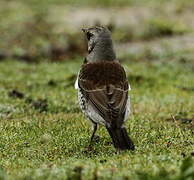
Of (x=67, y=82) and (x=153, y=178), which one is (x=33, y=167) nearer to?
(x=153, y=178)

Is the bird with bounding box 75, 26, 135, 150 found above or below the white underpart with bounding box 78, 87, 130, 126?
above

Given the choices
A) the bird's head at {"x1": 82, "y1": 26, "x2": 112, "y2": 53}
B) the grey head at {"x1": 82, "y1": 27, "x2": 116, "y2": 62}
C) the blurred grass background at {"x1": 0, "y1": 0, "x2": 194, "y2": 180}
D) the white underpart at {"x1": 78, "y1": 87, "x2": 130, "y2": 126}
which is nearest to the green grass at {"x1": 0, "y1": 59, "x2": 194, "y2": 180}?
the blurred grass background at {"x1": 0, "y1": 0, "x2": 194, "y2": 180}

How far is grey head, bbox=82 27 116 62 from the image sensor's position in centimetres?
1096

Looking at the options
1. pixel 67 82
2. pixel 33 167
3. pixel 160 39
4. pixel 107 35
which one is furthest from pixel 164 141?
pixel 160 39

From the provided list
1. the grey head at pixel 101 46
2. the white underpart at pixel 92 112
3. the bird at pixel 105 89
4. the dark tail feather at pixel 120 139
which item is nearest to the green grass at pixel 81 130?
the dark tail feather at pixel 120 139

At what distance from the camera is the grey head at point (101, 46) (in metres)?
11.0

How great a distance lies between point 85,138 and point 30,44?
51.0 ft

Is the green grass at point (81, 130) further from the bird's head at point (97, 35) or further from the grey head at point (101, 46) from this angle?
the bird's head at point (97, 35)

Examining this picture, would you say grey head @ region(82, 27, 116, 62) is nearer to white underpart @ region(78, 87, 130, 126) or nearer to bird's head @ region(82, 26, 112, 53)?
bird's head @ region(82, 26, 112, 53)

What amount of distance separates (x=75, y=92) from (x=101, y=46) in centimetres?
741

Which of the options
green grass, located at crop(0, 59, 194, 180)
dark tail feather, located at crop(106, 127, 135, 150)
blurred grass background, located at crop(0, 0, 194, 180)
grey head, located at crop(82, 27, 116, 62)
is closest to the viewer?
green grass, located at crop(0, 59, 194, 180)

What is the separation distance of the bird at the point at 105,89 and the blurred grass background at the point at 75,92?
0.45m

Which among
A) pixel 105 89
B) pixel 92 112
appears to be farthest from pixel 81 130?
pixel 105 89

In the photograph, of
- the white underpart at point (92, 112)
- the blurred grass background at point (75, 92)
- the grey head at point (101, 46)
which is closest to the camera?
the blurred grass background at point (75, 92)
